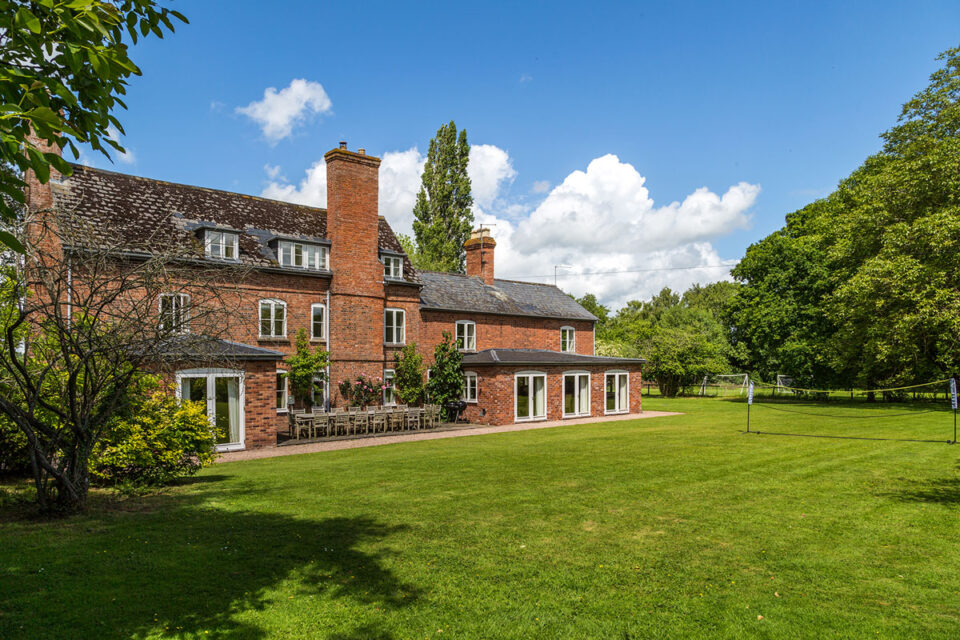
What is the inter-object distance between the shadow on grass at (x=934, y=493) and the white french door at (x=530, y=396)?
651 inches

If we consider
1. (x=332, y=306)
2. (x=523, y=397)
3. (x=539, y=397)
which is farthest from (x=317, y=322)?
(x=539, y=397)

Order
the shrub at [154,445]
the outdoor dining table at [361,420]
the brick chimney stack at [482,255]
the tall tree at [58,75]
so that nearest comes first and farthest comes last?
the tall tree at [58,75]
the shrub at [154,445]
the outdoor dining table at [361,420]
the brick chimney stack at [482,255]

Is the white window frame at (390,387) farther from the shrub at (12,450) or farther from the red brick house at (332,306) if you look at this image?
the shrub at (12,450)

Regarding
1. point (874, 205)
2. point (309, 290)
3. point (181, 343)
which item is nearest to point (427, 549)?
point (181, 343)

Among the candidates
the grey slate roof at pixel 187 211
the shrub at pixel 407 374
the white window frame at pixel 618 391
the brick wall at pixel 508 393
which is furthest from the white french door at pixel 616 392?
the grey slate roof at pixel 187 211

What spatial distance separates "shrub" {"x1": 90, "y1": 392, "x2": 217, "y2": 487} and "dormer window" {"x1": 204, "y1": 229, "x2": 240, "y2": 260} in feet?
38.4

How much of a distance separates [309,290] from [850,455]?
1975cm

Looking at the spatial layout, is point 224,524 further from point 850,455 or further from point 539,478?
point 850,455

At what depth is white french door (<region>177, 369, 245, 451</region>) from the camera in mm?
17453

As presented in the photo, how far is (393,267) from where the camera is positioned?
26.8m

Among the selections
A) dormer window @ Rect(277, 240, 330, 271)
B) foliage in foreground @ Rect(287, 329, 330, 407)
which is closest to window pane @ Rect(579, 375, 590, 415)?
foliage in foreground @ Rect(287, 329, 330, 407)

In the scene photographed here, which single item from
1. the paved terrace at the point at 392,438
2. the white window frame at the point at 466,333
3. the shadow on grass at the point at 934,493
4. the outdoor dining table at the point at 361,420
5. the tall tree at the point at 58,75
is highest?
the tall tree at the point at 58,75

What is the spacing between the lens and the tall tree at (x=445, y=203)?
161 feet

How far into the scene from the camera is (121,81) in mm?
4441
